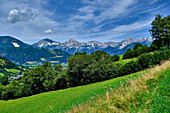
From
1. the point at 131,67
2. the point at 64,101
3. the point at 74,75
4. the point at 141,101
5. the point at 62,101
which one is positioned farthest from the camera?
the point at 74,75

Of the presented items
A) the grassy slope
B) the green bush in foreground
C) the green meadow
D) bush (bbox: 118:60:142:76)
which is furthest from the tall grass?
the green bush in foreground

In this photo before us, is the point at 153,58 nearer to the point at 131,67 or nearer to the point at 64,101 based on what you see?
the point at 131,67

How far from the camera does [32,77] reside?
50.8 m

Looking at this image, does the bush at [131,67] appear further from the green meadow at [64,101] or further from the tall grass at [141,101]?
the tall grass at [141,101]

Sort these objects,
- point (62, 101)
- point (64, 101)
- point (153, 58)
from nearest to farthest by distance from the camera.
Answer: point (64, 101), point (62, 101), point (153, 58)

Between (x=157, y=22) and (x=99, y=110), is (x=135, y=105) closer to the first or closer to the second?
(x=99, y=110)

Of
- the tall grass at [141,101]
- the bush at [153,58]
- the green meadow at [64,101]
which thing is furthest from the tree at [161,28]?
the tall grass at [141,101]

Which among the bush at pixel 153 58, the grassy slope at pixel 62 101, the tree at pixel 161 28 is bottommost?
the grassy slope at pixel 62 101

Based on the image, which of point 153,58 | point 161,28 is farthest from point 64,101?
point 161,28

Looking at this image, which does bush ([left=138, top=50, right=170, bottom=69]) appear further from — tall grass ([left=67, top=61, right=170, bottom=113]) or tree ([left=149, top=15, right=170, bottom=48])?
tall grass ([left=67, top=61, right=170, bottom=113])

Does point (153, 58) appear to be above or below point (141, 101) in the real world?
below

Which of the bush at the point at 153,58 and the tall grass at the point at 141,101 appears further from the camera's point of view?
the bush at the point at 153,58

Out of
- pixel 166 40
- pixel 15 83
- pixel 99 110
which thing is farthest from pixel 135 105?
pixel 15 83

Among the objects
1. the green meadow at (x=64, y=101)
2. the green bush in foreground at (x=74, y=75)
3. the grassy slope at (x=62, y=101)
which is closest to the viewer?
the green meadow at (x=64, y=101)
